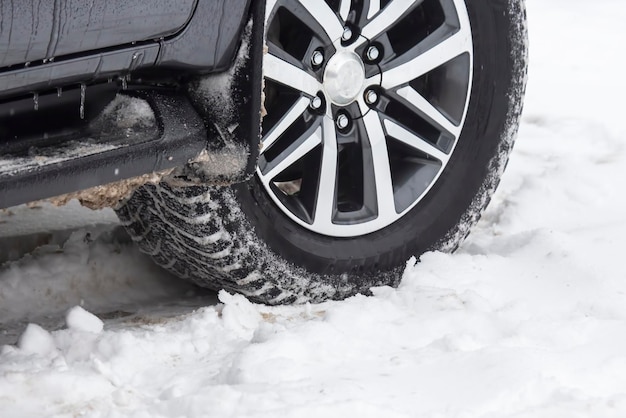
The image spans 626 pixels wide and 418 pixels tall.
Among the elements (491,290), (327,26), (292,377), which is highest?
(327,26)

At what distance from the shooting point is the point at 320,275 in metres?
2.77

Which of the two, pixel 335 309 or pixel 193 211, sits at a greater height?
pixel 193 211

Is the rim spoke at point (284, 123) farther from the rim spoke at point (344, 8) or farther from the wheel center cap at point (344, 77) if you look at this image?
the rim spoke at point (344, 8)

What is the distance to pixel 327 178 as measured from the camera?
269 cm

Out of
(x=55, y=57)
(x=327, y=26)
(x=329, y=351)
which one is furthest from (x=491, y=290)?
(x=55, y=57)

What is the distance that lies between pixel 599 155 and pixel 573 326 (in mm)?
1774

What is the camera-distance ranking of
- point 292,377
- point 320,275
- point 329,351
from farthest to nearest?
point 320,275
point 329,351
point 292,377

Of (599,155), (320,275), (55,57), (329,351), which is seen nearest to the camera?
(55,57)

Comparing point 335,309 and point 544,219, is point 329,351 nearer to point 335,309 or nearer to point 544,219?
point 335,309

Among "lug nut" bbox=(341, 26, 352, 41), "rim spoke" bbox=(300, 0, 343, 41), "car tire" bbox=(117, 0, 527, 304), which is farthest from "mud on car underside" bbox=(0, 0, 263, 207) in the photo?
"lug nut" bbox=(341, 26, 352, 41)

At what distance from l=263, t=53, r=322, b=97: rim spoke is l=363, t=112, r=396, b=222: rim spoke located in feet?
0.68

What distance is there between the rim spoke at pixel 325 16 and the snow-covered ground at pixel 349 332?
686mm

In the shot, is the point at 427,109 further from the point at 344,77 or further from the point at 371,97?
the point at 344,77

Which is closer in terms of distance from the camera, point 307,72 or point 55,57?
point 55,57
